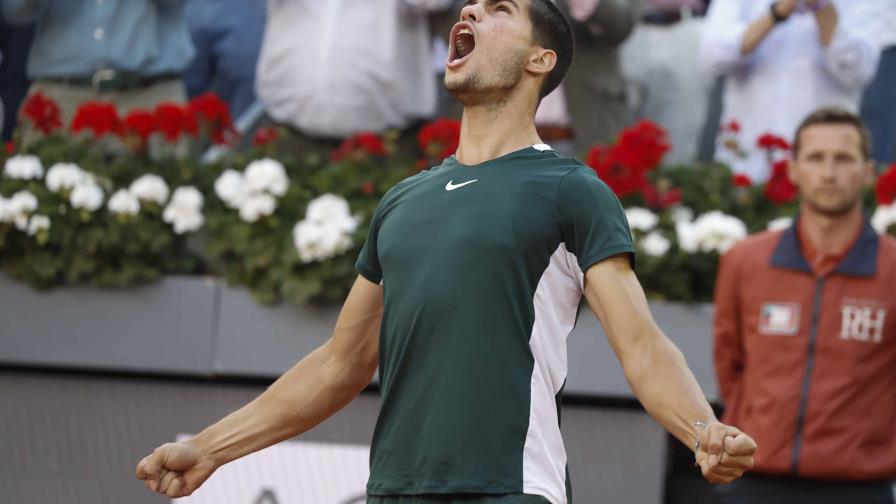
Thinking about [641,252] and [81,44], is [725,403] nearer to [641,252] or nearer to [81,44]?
[641,252]

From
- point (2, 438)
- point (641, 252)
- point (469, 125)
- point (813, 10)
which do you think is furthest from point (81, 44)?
point (469, 125)

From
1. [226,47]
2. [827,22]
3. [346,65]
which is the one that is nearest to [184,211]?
[346,65]

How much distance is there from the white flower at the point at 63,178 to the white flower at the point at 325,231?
1.08 metres

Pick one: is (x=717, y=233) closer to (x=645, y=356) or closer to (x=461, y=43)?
(x=461, y=43)

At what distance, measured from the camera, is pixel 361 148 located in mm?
6848

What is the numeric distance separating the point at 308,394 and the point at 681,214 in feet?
10.7

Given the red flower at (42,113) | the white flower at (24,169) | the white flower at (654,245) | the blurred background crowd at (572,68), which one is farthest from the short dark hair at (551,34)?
the red flower at (42,113)

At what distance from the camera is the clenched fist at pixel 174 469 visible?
3.43 metres

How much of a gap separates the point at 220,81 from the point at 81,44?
112 cm

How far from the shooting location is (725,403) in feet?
19.2

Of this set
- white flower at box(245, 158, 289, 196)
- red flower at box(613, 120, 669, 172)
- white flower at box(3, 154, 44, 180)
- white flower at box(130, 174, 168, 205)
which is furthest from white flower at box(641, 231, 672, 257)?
white flower at box(3, 154, 44, 180)

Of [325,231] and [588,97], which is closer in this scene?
[325,231]

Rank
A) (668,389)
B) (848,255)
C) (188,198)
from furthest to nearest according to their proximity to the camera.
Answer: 1. (188,198)
2. (848,255)
3. (668,389)

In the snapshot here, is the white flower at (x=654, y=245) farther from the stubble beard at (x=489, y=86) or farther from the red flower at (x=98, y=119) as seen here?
the stubble beard at (x=489, y=86)
